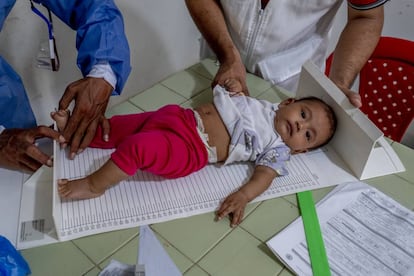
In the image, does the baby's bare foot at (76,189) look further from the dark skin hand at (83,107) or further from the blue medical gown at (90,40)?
the blue medical gown at (90,40)

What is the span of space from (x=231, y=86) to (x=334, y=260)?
0.60 metres

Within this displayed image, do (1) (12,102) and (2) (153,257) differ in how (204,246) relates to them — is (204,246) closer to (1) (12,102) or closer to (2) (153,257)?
(2) (153,257)

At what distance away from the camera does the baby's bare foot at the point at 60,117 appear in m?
0.92

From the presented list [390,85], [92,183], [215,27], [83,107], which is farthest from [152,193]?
[390,85]

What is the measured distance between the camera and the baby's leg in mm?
829

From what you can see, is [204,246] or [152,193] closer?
[204,246]

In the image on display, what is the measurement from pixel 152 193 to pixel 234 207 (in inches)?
7.8

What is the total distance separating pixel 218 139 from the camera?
39.4 inches

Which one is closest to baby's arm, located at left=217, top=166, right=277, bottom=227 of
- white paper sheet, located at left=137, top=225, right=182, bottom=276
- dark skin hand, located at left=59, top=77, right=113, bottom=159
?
white paper sheet, located at left=137, top=225, right=182, bottom=276

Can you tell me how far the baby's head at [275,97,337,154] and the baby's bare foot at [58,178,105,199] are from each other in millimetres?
533

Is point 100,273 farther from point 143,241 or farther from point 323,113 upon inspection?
point 323,113

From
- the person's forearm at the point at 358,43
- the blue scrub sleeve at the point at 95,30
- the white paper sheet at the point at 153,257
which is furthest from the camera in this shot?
the person's forearm at the point at 358,43

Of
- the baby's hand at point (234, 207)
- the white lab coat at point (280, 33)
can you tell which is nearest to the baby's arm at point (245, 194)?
the baby's hand at point (234, 207)

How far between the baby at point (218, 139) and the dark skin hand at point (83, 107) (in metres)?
0.03
